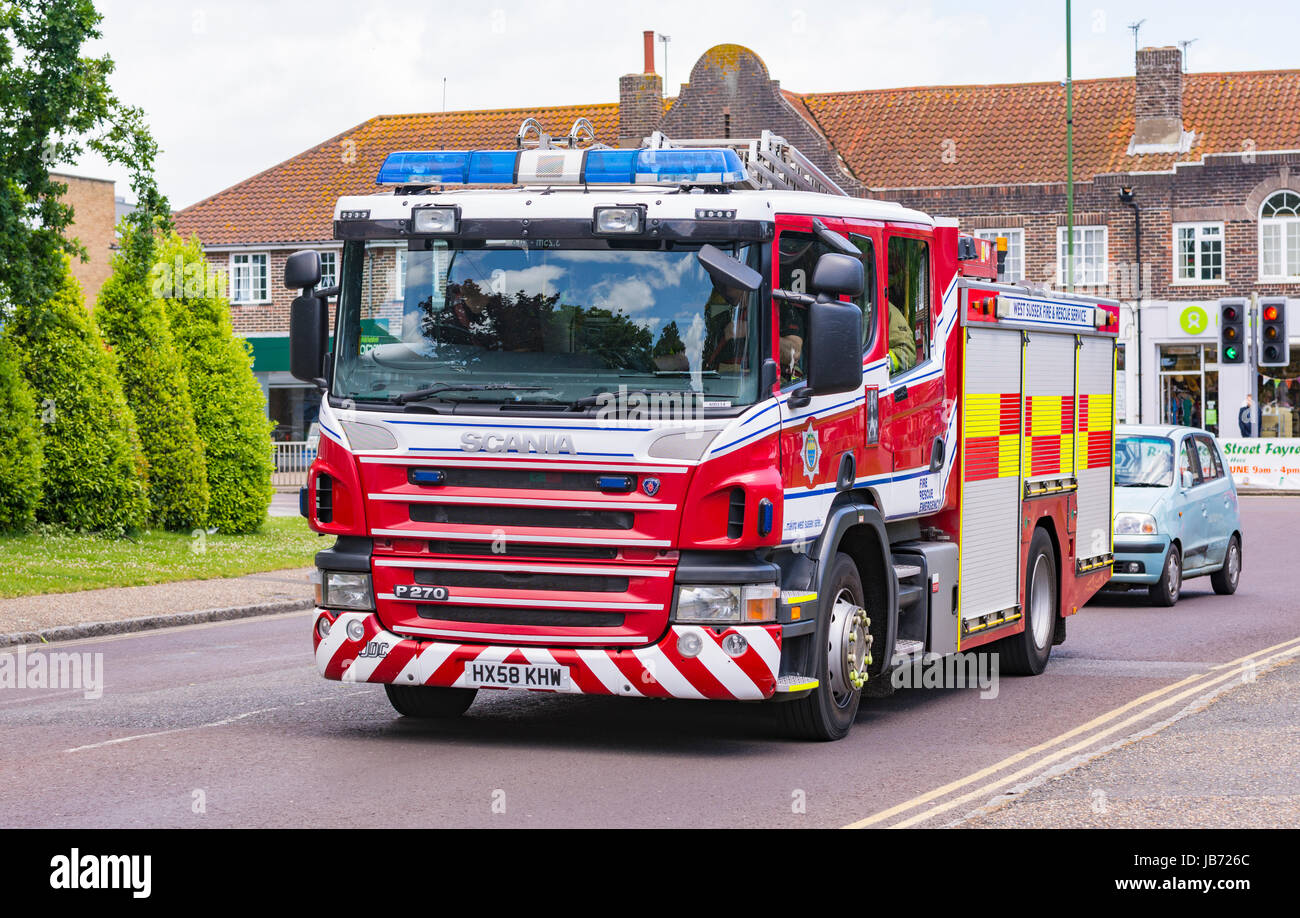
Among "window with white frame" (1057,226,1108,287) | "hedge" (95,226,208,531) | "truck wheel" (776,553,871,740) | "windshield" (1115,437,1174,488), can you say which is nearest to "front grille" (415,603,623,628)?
"truck wheel" (776,553,871,740)

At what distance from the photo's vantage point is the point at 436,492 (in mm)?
9195

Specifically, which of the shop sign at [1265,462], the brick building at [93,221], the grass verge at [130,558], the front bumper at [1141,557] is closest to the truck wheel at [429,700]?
the grass verge at [130,558]

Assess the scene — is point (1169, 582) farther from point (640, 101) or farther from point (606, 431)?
point (640, 101)

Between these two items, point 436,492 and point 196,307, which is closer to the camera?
point 436,492

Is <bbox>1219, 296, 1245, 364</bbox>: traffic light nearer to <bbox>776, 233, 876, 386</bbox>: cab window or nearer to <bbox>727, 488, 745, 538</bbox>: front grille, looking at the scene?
<bbox>776, 233, 876, 386</bbox>: cab window

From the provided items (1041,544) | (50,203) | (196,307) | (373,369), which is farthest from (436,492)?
(196,307)

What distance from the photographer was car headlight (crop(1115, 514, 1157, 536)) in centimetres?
1798

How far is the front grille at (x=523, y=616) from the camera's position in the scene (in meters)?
9.03

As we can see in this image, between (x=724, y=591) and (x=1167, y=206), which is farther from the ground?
(x=1167, y=206)

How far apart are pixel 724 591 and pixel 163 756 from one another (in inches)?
121

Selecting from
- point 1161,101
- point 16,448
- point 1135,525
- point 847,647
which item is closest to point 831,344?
point 847,647

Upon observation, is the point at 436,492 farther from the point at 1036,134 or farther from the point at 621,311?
the point at 1036,134

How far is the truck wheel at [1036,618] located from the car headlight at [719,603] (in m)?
4.29

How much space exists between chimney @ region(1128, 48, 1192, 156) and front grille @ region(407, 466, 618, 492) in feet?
145
